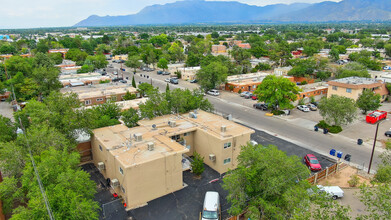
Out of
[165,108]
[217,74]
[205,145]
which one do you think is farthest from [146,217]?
[217,74]

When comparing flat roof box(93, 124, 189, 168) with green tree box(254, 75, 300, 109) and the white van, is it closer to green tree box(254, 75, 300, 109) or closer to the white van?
the white van

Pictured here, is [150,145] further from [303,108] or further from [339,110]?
[303,108]

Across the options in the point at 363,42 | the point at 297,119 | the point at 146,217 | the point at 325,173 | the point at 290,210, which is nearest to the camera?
the point at 290,210

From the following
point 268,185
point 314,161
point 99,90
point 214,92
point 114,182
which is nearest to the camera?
point 268,185

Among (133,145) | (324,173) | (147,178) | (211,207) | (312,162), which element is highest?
(133,145)

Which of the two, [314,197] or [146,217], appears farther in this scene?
[146,217]

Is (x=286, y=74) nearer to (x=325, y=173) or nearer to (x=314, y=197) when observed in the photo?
(x=325, y=173)

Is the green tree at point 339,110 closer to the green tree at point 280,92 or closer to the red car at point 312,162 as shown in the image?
the green tree at point 280,92

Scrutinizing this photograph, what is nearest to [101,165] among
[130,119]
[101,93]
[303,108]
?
[130,119]
